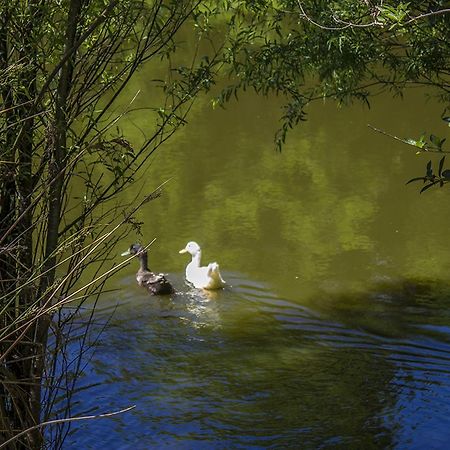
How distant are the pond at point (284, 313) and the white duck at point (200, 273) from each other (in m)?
0.13

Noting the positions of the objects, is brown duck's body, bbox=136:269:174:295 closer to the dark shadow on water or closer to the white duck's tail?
the dark shadow on water

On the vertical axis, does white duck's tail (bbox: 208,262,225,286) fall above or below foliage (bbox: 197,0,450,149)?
below

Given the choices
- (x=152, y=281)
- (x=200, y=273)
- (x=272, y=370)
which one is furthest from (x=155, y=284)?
(x=272, y=370)

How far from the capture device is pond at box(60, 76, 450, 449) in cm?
760

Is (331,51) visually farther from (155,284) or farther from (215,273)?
(155,284)

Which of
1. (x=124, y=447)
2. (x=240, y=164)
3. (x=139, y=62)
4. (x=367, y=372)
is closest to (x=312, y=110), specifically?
(x=240, y=164)

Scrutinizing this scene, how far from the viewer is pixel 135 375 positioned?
8539 mm

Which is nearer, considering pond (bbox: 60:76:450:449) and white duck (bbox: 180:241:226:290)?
pond (bbox: 60:76:450:449)

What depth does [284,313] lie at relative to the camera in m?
10.0

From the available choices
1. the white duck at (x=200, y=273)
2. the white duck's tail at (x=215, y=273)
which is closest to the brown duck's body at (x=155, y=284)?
the white duck at (x=200, y=273)

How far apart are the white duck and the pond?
5.3 inches

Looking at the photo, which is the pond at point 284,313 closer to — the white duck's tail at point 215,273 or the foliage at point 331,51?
the white duck's tail at point 215,273

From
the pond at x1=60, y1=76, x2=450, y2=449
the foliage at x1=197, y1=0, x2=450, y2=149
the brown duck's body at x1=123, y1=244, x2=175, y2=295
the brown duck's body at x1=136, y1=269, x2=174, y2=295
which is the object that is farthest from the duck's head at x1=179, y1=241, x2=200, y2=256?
the foliage at x1=197, y1=0, x2=450, y2=149

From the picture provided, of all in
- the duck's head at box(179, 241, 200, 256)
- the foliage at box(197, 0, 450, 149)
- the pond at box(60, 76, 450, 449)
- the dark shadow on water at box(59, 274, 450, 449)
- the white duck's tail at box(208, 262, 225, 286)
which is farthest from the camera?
the duck's head at box(179, 241, 200, 256)
